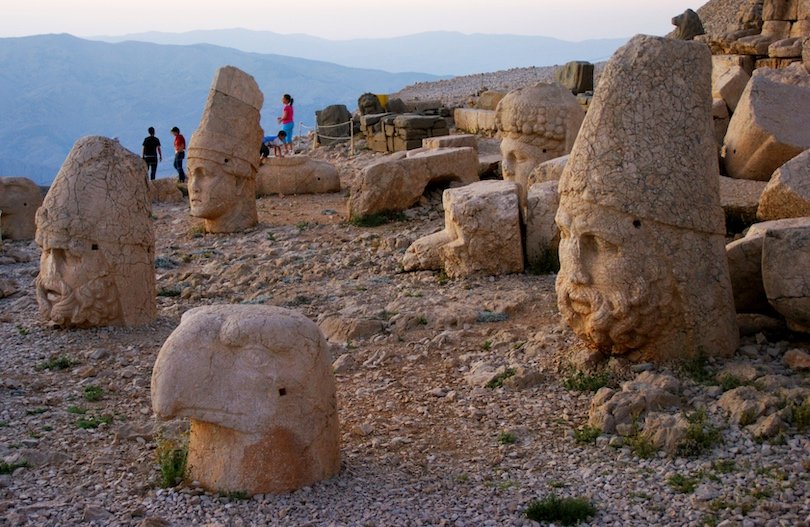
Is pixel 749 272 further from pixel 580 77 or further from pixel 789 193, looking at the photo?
pixel 580 77

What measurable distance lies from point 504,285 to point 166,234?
6936 millimetres

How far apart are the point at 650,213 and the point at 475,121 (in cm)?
1390

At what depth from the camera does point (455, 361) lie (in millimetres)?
7738

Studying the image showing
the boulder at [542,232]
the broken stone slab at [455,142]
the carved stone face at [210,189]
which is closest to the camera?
the boulder at [542,232]

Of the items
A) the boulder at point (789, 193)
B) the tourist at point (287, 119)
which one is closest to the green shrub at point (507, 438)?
the boulder at point (789, 193)

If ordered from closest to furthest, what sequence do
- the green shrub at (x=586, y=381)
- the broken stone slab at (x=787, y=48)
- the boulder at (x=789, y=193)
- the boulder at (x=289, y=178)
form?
the green shrub at (x=586, y=381)
the boulder at (x=789, y=193)
the broken stone slab at (x=787, y=48)
the boulder at (x=289, y=178)

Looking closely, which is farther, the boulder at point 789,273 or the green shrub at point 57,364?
the green shrub at point 57,364

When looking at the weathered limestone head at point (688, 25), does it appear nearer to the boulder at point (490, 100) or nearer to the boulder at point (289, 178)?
the boulder at point (490, 100)

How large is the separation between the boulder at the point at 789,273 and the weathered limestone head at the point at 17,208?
11.6 metres

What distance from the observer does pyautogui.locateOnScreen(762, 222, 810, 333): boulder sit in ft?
21.3

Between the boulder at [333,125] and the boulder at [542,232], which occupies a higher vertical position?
the boulder at [333,125]

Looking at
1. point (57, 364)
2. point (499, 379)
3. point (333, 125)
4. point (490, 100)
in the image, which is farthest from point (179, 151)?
point (499, 379)

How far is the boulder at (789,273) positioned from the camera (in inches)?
255

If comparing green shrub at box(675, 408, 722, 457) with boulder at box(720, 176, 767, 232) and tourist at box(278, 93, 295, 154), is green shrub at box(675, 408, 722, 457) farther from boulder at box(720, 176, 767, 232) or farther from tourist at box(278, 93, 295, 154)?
tourist at box(278, 93, 295, 154)
